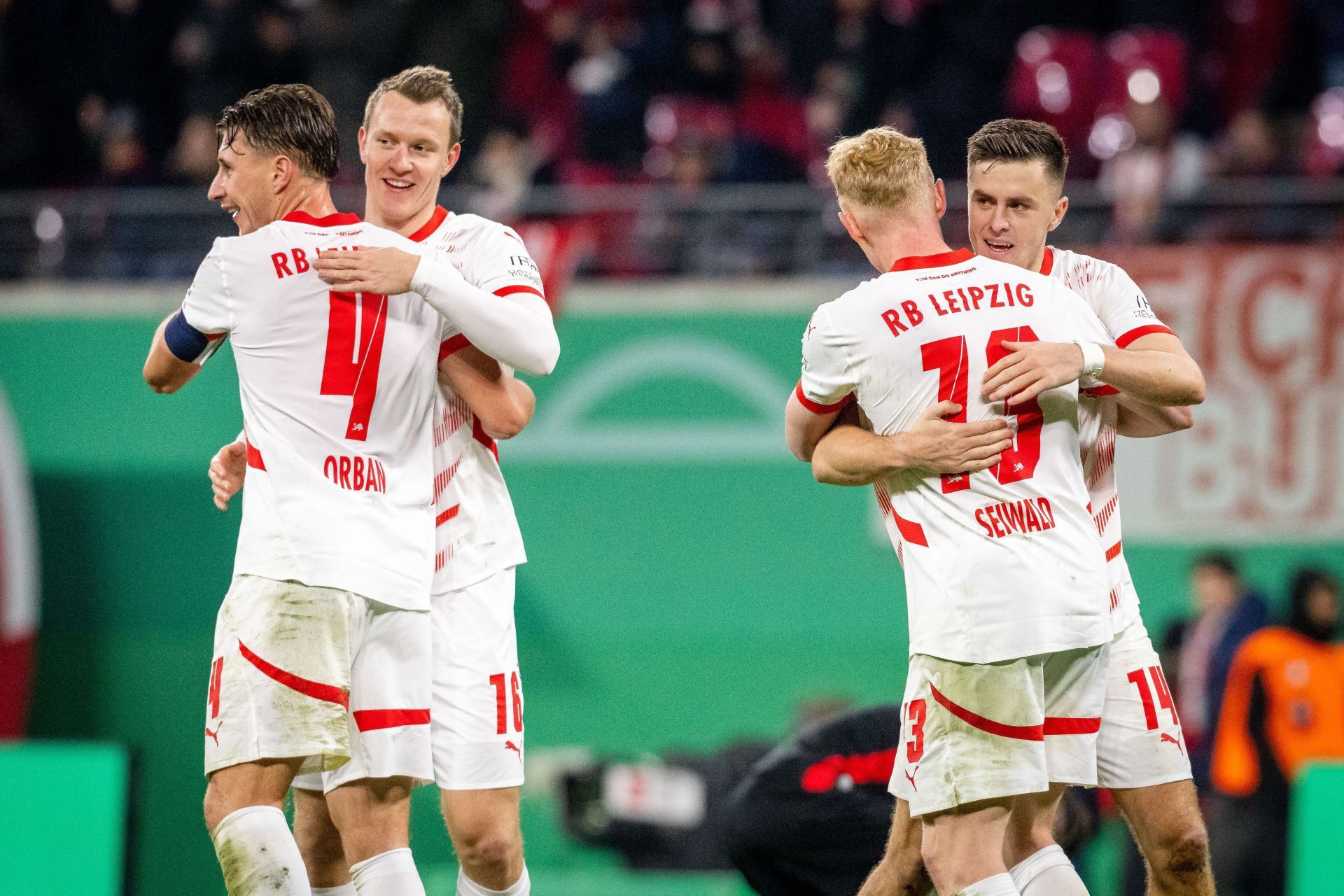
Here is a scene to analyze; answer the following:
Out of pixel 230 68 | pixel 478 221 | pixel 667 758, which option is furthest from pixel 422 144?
pixel 230 68

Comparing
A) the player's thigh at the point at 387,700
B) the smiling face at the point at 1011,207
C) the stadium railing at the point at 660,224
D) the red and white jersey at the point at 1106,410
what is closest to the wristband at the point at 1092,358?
the red and white jersey at the point at 1106,410

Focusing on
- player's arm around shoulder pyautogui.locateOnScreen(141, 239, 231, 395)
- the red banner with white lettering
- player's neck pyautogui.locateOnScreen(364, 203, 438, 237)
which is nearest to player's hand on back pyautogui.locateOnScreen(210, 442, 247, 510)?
player's arm around shoulder pyautogui.locateOnScreen(141, 239, 231, 395)

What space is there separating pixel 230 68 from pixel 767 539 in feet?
17.5

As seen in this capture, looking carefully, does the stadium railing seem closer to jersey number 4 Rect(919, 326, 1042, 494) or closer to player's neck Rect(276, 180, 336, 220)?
jersey number 4 Rect(919, 326, 1042, 494)

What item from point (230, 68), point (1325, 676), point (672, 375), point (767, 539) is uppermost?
point (230, 68)

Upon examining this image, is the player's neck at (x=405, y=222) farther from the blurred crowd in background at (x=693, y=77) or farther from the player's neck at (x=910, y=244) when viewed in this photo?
the blurred crowd in background at (x=693, y=77)

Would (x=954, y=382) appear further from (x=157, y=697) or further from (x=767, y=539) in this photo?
(x=157, y=697)

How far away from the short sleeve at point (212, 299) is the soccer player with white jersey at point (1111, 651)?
1.60 m

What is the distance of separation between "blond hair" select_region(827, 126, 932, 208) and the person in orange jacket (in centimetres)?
605

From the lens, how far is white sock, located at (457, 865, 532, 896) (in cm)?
461

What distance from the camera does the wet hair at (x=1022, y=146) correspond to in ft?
14.6

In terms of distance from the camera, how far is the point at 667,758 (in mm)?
9914

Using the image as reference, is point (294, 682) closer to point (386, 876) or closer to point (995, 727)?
point (386, 876)

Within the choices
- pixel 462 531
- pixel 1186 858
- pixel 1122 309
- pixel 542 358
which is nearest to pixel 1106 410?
pixel 1122 309
